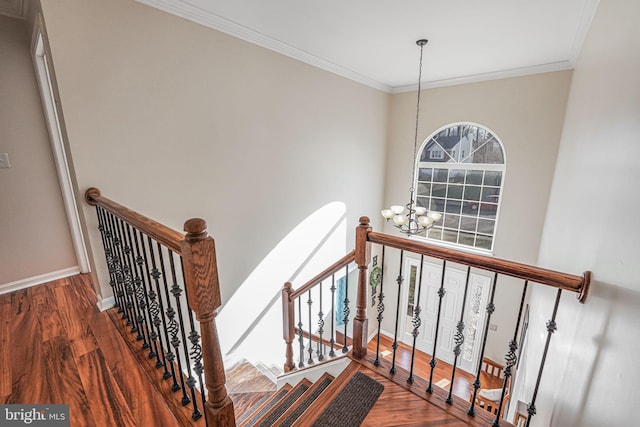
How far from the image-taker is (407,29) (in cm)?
279

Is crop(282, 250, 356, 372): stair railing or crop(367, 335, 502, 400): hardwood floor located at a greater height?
crop(282, 250, 356, 372): stair railing

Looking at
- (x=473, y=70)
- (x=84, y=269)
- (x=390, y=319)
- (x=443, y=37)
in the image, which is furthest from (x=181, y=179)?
(x=390, y=319)

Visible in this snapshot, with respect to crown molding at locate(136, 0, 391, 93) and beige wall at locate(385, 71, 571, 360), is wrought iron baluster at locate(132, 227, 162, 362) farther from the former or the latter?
beige wall at locate(385, 71, 571, 360)

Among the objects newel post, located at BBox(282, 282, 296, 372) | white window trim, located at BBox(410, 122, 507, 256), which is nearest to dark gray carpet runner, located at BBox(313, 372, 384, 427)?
newel post, located at BBox(282, 282, 296, 372)

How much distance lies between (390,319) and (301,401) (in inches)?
187

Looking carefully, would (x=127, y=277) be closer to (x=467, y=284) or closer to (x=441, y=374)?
(x=467, y=284)

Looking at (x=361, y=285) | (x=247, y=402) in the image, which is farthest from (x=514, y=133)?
(x=247, y=402)

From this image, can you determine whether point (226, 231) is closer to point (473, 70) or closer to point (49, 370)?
point (49, 370)

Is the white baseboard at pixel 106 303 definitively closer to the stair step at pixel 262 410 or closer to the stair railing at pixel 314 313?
the stair step at pixel 262 410

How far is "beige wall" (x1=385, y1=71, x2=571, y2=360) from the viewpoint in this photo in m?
3.90

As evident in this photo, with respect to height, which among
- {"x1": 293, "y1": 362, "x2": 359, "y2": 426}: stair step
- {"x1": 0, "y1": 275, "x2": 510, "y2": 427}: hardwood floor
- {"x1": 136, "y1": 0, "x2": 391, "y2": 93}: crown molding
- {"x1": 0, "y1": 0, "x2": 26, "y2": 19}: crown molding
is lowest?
{"x1": 293, "y1": 362, "x2": 359, "y2": 426}: stair step

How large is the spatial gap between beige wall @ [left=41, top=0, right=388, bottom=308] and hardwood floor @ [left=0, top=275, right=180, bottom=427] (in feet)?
1.80

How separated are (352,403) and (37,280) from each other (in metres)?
3.09

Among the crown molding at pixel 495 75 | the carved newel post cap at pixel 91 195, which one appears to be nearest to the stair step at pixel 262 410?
the carved newel post cap at pixel 91 195
